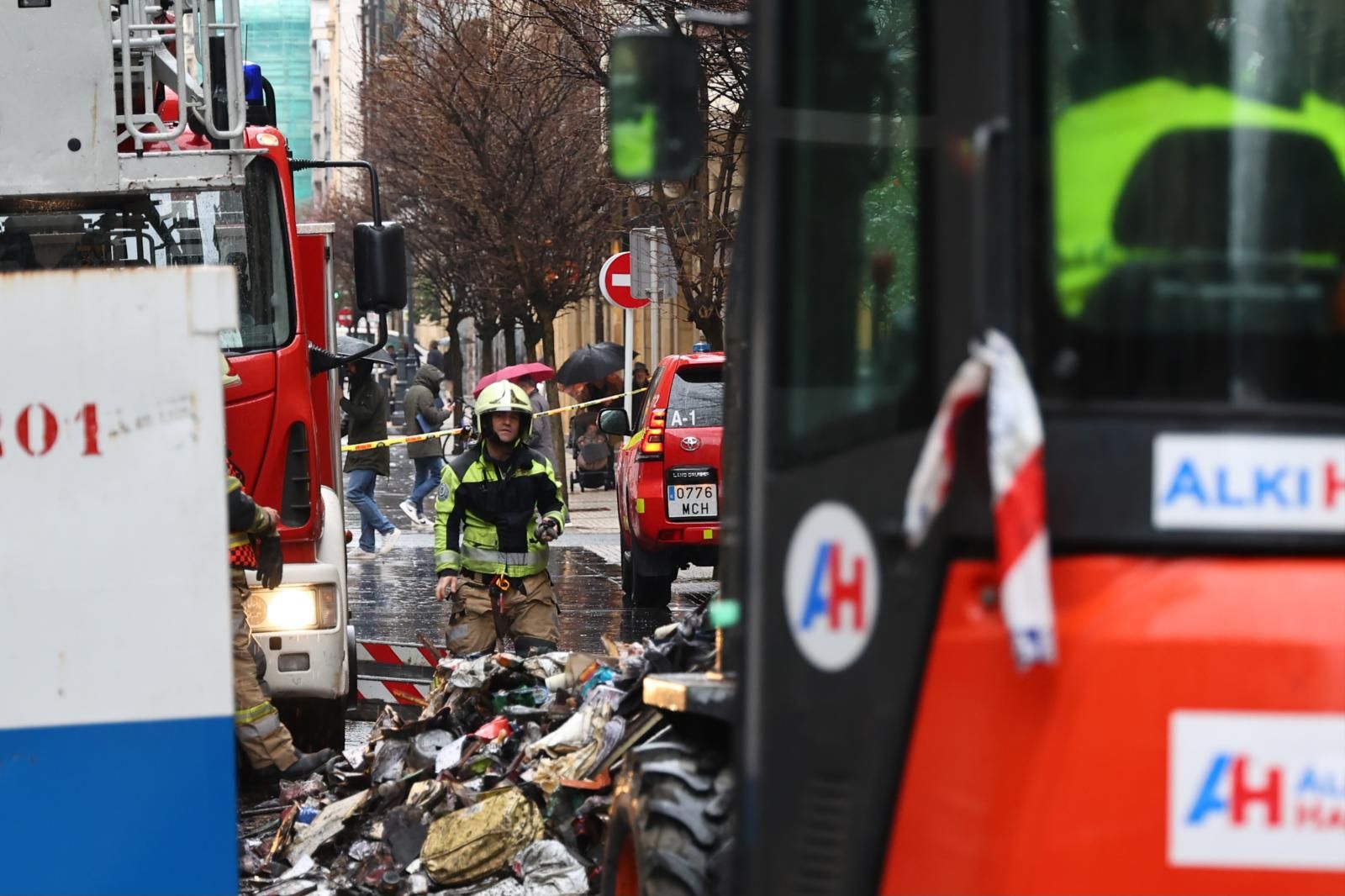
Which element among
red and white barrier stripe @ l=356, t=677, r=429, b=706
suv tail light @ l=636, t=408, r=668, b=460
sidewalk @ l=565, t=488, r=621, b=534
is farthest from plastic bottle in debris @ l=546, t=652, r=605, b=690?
sidewalk @ l=565, t=488, r=621, b=534

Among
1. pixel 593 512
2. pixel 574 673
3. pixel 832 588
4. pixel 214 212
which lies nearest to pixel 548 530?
pixel 574 673

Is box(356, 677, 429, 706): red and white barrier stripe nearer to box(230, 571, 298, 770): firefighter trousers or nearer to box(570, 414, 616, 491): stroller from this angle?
box(230, 571, 298, 770): firefighter trousers

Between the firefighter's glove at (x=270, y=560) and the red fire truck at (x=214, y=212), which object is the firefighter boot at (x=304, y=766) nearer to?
the red fire truck at (x=214, y=212)

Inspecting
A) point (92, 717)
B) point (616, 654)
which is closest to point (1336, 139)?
point (92, 717)

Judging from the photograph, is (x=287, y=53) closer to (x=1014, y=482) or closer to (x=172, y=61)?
(x=172, y=61)

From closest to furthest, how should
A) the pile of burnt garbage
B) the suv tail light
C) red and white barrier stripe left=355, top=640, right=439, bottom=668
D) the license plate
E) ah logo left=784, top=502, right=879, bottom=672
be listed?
ah logo left=784, top=502, right=879, bottom=672
the pile of burnt garbage
red and white barrier stripe left=355, top=640, right=439, bottom=668
the suv tail light
the license plate

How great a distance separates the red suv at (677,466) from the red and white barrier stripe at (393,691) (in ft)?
15.1

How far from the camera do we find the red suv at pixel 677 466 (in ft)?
51.0

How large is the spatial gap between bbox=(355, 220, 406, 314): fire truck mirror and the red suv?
20.3ft

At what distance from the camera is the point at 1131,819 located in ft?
9.76

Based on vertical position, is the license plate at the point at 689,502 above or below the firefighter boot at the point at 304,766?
above

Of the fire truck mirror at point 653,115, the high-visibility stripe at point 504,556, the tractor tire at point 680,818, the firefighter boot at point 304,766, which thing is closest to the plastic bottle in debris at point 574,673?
the firefighter boot at point 304,766

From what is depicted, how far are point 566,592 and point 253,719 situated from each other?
29.7ft

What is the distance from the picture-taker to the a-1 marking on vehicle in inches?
119
